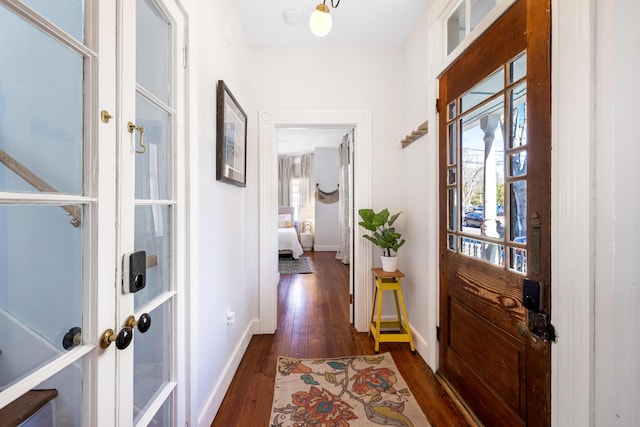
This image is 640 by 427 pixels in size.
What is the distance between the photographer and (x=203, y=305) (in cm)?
139

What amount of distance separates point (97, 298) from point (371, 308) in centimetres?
225

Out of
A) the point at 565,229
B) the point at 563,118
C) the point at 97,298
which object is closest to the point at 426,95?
the point at 563,118

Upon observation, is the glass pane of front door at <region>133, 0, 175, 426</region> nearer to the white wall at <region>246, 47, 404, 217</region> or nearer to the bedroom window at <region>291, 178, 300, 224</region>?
the white wall at <region>246, 47, 404, 217</region>

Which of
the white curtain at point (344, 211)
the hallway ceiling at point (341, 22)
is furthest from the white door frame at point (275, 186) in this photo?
the white curtain at point (344, 211)

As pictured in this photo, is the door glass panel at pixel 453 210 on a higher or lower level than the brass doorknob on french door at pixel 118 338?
higher

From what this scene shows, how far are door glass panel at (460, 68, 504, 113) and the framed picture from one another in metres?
1.48

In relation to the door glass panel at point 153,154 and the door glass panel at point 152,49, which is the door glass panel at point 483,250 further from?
the door glass panel at point 152,49

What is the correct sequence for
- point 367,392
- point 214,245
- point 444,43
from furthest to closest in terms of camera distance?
1. point 444,43
2. point 367,392
3. point 214,245

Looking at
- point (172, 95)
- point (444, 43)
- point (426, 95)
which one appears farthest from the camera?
point (426, 95)

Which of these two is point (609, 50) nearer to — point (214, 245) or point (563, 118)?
point (563, 118)

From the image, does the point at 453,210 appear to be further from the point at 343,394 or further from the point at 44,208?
the point at 44,208

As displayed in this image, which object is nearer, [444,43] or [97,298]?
[97,298]

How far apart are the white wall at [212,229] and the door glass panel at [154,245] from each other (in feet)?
0.45

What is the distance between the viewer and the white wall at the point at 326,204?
718cm
